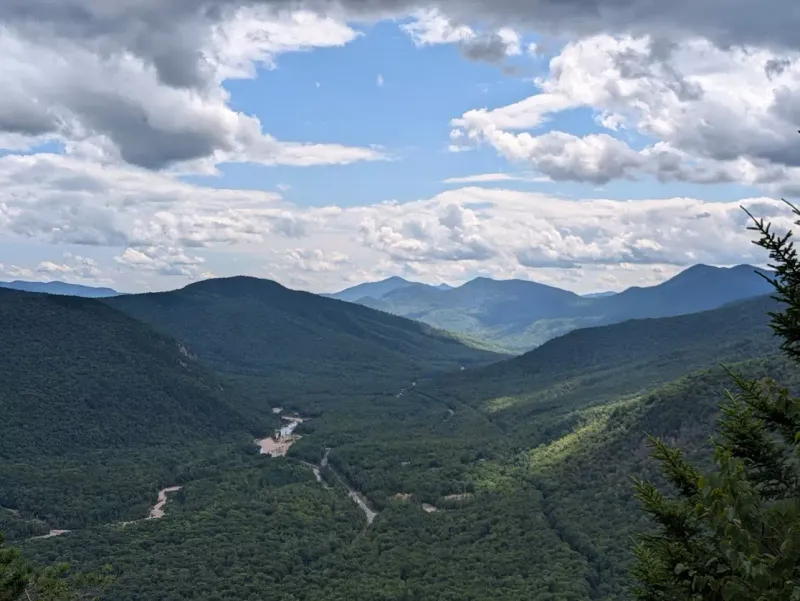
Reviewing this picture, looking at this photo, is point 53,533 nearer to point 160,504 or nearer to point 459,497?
point 160,504

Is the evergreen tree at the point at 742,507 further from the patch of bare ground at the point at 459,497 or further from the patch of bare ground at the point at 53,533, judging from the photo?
the patch of bare ground at the point at 53,533

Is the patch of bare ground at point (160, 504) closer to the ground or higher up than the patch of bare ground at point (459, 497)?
higher up

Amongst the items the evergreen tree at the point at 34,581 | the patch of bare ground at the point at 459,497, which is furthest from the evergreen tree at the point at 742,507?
the patch of bare ground at the point at 459,497

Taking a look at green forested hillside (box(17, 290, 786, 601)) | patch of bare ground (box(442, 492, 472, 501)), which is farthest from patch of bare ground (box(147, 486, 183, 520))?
patch of bare ground (box(442, 492, 472, 501))

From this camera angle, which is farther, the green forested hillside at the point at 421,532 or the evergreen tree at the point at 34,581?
the green forested hillside at the point at 421,532

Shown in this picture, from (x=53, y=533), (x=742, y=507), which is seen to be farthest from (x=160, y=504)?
(x=742, y=507)

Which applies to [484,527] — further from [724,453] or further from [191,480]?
[724,453]

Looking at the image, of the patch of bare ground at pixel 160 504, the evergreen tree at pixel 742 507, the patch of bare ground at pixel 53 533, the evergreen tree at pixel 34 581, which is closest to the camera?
the evergreen tree at pixel 742 507

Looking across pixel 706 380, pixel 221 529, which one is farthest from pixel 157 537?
pixel 706 380
